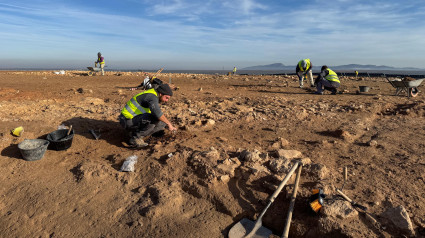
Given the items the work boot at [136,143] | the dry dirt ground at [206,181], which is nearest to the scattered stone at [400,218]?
the dry dirt ground at [206,181]

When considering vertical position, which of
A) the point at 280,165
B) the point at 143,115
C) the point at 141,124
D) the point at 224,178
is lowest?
the point at 224,178

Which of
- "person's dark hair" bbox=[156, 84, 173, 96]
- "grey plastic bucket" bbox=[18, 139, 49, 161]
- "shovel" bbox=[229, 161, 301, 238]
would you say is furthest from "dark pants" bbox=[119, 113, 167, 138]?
"shovel" bbox=[229, 161, 301, 238]

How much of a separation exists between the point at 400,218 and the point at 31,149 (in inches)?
191

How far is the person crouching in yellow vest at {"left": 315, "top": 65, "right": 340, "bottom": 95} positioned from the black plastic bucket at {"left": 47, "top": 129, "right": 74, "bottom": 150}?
27.7 ft

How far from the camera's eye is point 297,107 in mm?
6875

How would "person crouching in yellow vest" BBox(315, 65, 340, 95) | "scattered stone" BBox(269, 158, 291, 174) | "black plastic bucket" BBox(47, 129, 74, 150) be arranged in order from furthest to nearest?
"person crouching in yellow vest" BBox(315, 65, 340, 95) < "black plastic bucket" BBox(47, 129, 74, 150) < "scattered stone" BBox(269, 158, 291, 174)

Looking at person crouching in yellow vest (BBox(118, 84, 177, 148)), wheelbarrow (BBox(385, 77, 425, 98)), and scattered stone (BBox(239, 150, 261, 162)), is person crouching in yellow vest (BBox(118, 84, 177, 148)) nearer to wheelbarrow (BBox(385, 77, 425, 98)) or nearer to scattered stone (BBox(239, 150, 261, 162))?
scattered stone (BBox(239, 150, 261, 162))

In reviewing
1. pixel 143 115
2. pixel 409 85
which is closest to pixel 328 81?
pixel 409 85

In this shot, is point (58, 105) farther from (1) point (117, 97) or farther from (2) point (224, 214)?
(2) point (224, 214)

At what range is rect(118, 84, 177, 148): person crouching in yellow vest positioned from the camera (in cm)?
432

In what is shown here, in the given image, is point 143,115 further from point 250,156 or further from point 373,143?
point 373,143

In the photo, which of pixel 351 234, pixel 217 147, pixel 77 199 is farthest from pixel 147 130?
pixel 351 234

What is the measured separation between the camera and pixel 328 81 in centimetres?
933

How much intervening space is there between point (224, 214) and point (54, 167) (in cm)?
274
